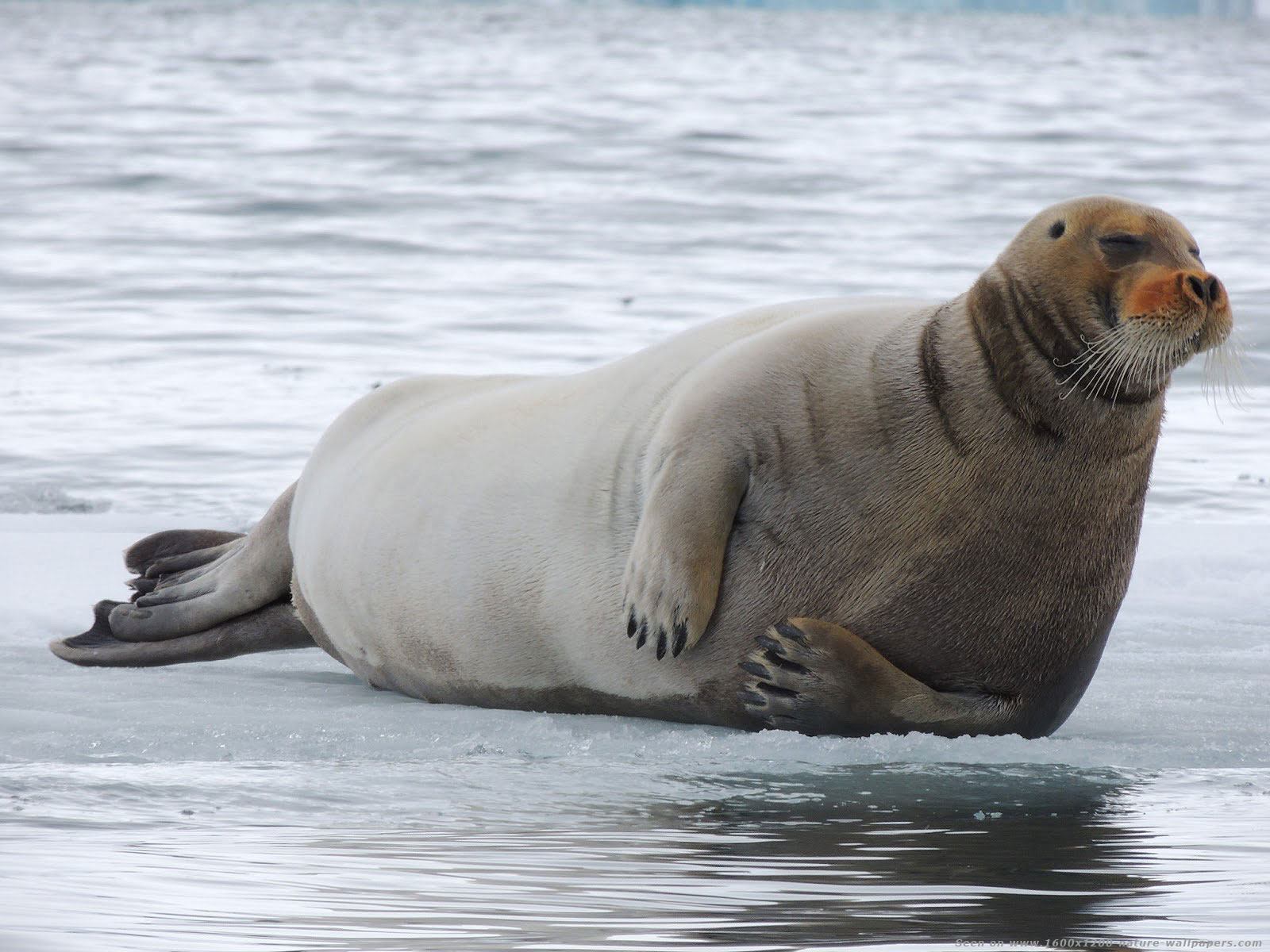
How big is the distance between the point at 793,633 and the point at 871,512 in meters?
0.30

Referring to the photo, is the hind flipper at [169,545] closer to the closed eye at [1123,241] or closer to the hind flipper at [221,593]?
the hind flipper at [221,593]

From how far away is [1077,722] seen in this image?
4262 mm

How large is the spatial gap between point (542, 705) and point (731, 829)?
3.95 ft

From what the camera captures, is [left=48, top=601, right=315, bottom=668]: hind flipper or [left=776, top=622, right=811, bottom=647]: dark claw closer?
[left=776, top=622, right=811, bottom=647]: dark claw

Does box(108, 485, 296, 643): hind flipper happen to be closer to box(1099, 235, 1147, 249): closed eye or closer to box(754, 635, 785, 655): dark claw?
box(754, 635, 785, 655): dark claw

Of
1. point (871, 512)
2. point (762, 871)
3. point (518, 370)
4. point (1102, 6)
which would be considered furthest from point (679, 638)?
point (1102, 6)

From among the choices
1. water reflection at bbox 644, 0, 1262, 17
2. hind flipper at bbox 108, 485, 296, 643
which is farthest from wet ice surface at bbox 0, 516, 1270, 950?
water reflection at bbox 644, 0, 1262, 17

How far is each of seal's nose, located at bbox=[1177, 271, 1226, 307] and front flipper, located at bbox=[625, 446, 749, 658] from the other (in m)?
0.91

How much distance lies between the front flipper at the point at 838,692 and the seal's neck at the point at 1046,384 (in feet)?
1.82

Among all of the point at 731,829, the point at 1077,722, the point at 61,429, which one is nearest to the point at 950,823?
the point at 731,829

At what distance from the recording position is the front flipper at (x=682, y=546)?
391cm

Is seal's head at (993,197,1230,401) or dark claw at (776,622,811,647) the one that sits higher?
seal's head at (993,197,1230,401)

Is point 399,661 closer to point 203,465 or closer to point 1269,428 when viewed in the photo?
point 203,465

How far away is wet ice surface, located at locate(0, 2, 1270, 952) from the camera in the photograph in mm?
2734
